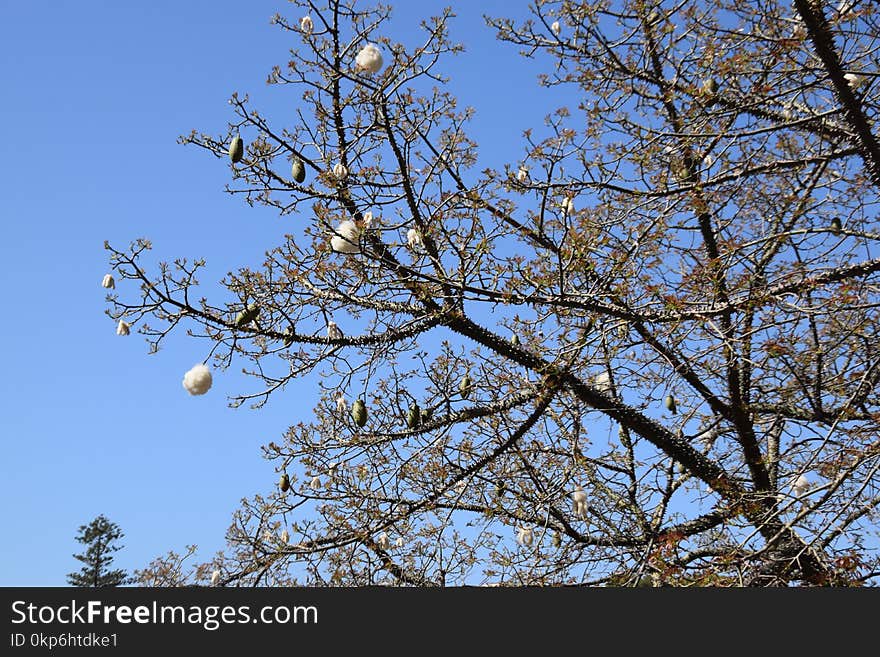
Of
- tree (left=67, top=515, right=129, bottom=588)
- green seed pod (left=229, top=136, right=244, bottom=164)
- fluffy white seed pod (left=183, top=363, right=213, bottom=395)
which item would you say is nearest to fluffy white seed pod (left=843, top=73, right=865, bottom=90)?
green seed pod (left=229, top=136, right=244, bottom=164)

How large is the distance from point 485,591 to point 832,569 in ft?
7.34

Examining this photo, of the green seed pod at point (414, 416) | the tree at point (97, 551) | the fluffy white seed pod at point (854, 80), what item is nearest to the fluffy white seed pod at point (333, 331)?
the green seed pod at point (414, 416)

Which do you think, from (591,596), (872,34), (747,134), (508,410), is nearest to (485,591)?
(591,596)

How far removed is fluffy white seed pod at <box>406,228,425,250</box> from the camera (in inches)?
177

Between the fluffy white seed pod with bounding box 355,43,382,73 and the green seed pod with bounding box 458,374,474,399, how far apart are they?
7.78ft

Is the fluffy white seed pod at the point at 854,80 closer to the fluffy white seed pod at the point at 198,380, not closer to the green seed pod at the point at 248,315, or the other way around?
the green seed pod at the point at 248,315

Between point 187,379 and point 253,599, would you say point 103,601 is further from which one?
point 187,379

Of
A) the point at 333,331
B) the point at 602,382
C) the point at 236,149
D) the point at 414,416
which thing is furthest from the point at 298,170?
the point at 602,382

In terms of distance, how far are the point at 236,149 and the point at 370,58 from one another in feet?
3.49

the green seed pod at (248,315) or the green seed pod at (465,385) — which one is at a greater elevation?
the green seed pod at (248,315)

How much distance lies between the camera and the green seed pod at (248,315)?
15.0 feet

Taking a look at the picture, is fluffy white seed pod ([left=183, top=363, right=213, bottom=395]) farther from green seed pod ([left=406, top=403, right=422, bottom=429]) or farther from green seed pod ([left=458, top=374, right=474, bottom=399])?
green seed pod ([left=458, top=374, right=474, bottom=399])

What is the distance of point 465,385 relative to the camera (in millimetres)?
5543

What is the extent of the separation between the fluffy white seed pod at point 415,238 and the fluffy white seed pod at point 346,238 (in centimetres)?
60
